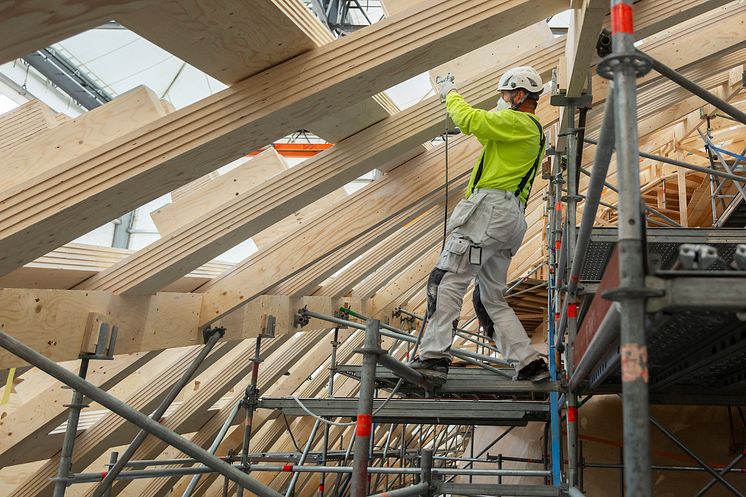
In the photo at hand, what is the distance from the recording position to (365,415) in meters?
2.26

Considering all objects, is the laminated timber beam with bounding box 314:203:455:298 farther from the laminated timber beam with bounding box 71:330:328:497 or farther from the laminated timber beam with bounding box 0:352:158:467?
the laminated timber beam with bounding box 0:352:158:467

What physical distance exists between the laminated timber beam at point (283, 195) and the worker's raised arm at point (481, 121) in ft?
2.09

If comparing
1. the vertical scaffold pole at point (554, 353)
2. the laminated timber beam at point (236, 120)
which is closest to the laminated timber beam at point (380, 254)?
the vertical scaffold pole at point (554, 353)

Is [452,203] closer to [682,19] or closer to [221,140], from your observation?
[682,19]

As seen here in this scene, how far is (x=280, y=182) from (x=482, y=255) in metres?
1.16

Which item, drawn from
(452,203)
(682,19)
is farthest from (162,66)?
(682,19)

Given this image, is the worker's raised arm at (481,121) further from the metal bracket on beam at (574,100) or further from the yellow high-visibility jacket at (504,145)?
the metal bracket on beam at (574,100)

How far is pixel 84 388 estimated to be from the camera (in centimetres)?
265

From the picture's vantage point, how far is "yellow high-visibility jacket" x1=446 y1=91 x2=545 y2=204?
3.19m

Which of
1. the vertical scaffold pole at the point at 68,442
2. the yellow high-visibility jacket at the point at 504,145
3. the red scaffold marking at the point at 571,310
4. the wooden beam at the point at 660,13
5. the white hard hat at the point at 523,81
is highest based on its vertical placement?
the wooden beam at the point at 660,13

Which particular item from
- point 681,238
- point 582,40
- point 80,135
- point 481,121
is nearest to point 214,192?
point 80,135

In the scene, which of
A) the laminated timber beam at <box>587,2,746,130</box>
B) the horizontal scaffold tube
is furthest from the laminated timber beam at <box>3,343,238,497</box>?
the laminated timber beam at <box>587,2,746,130</box>

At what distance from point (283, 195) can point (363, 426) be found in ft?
5.55

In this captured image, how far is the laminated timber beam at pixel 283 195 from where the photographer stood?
3359mm
